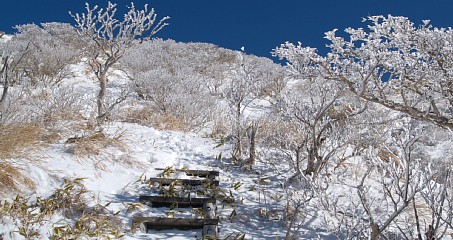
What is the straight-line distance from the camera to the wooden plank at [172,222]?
418 centimetres

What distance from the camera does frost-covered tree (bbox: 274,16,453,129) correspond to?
4.14 m

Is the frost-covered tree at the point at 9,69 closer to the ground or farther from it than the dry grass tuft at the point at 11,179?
farther from it

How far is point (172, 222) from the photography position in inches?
167

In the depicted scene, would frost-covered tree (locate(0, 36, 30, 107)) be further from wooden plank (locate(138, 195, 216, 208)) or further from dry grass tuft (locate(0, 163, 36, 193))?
wooden plank (locate(138, 195, 216, 208))

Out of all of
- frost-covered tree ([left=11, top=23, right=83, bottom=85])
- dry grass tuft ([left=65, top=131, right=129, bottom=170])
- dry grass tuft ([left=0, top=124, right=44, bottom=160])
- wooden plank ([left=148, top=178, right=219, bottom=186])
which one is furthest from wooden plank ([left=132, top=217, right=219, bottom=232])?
frost-covered tree ([left=11, top=23, right=83, bottom=85])

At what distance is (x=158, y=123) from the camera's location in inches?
396

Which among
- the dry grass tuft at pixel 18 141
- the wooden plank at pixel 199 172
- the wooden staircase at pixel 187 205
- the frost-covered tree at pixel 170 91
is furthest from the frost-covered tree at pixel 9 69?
the frost-covered tree at pixel 170 91

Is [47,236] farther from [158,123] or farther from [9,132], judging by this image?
[158,123]

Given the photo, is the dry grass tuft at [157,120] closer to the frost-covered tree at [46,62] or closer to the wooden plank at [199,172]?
the wooden plank at [199,172]

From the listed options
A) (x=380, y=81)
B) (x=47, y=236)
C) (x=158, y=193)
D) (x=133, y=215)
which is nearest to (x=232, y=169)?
(x=158, y=193)

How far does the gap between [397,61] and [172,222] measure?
10.1ft

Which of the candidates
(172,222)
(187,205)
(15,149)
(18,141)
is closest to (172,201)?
(187,205)

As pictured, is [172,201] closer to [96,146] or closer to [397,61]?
[96,146]

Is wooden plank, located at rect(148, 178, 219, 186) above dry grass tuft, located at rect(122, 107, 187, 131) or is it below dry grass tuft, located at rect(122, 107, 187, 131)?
below
